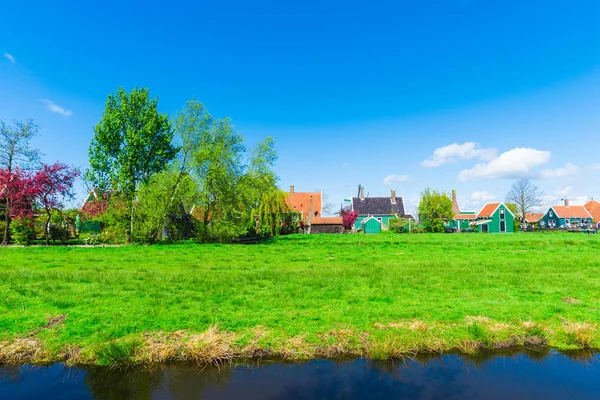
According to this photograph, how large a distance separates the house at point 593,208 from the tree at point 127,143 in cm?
9638

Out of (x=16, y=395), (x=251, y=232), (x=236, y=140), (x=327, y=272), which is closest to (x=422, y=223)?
(x=251, y=232)

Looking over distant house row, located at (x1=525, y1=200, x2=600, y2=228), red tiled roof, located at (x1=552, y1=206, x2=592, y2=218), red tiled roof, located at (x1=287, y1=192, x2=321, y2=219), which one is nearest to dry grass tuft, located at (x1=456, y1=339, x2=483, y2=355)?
red tiled roof, located at (x1=287, y1=192, x2=321, y2=219)

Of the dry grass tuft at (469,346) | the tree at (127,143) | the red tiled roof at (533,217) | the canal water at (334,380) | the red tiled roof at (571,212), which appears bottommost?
the canal water at (334,380)

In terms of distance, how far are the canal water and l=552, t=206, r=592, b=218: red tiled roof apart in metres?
93.0

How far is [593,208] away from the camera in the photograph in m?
83.0

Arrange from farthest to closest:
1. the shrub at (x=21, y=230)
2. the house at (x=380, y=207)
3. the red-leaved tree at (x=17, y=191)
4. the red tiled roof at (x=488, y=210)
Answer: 1. the house at (x=380, y=207)
2. the red tiled roof at (x=488, y=210)
3. the red-leaved tree at (x=17, y=191)
4. the shrub at (x=21, y=230)

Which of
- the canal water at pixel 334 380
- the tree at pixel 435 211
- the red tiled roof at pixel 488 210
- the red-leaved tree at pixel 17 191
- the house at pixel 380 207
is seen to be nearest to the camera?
the canal water at pixel 334 380

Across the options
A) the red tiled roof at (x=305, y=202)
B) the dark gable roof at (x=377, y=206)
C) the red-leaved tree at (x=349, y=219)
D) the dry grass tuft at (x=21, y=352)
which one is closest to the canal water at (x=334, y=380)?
the dry grass tuft at (x=21, y=352)

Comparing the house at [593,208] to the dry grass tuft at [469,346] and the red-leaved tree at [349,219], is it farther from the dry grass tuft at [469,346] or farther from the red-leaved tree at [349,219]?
the dry grass tuft at [469,346]

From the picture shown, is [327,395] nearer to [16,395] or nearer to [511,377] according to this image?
[511,377]

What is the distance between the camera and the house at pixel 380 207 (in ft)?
237

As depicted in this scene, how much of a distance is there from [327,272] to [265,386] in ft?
25.7

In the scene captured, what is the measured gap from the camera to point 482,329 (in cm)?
701

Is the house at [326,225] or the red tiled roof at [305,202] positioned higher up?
the red tiled roof at [305,202]
